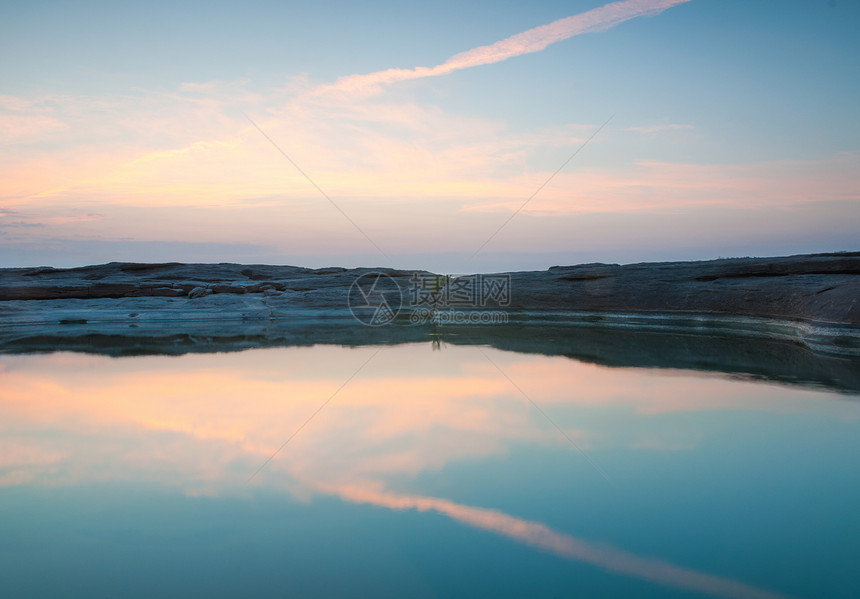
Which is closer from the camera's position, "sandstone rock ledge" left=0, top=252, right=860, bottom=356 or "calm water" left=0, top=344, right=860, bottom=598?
"calm water" left=0, top=344, right=860, bottom=598

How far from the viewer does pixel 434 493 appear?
3.57 metres

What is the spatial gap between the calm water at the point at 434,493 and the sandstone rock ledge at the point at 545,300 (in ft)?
23.4

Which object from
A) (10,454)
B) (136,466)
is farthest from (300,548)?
(10,454)

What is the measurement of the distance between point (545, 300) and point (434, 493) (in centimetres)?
1676

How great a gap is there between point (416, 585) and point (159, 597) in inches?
43.7

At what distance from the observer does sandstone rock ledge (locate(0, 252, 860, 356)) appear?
13117 mm

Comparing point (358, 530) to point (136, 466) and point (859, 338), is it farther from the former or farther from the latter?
point (859, 338)

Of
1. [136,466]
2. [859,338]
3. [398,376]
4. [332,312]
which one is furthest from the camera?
[332,312]

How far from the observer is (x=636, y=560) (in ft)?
8.93

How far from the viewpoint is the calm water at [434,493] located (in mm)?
2609

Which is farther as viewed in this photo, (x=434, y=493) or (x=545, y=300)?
(x=545, y=300)

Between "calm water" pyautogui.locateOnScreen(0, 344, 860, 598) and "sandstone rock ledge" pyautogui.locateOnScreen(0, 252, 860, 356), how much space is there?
7.13 meters

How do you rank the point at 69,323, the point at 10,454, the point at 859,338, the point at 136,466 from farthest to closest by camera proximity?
the point at 69,323 → the point at 859,338 → the point at 10,454 → the point at 136,466

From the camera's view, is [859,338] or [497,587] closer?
[497,587]
